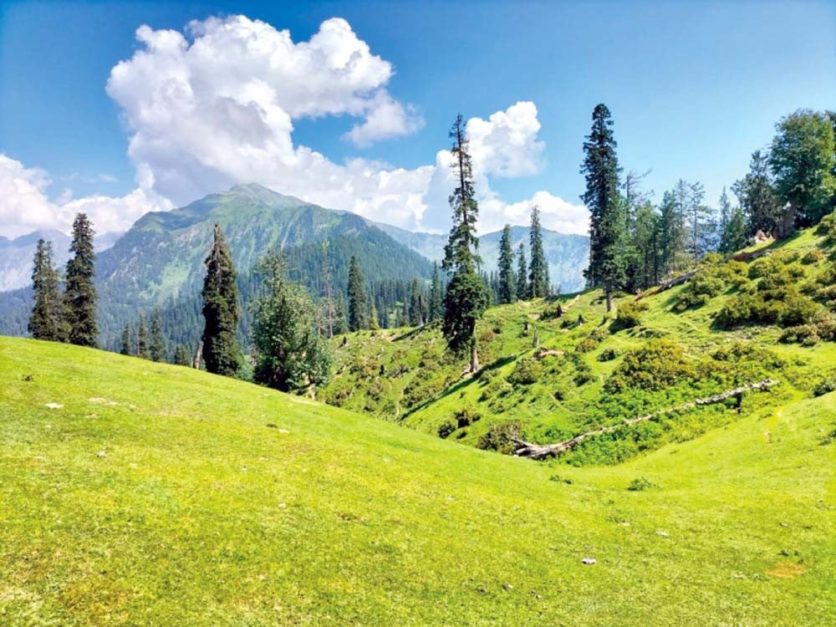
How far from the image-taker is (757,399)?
26.9 meters

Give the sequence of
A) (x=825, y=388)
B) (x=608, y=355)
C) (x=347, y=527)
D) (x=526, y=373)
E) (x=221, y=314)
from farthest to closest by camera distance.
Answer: (x=221, y=314)
(x=526, y=373)
(x=608, y=355)
(x=825, y=388)
(x=347, y=527)

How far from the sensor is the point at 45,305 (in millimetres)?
69625

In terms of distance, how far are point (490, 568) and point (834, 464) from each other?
15.5 meters

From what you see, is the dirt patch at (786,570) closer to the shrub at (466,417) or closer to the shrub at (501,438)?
the shrub at (501,438)

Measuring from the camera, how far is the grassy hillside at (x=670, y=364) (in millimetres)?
28359

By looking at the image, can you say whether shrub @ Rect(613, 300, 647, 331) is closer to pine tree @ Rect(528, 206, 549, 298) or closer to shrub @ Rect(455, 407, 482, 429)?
shrub @ Rect(455, 407, 482, 429)

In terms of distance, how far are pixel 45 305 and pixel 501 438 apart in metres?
71.6

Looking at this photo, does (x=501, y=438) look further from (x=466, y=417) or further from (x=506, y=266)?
(x=506, y=266)

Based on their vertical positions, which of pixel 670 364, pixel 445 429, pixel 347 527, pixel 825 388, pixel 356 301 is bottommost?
pixel 445 429

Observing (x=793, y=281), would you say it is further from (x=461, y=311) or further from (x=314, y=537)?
(x=314, y=537)

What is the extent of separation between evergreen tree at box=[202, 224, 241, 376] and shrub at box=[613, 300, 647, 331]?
4291 cm

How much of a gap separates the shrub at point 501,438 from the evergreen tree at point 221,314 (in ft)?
120

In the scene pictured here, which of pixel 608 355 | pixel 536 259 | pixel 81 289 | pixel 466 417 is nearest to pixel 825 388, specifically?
pixel 608 355

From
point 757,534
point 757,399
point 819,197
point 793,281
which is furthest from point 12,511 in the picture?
point 819,197
